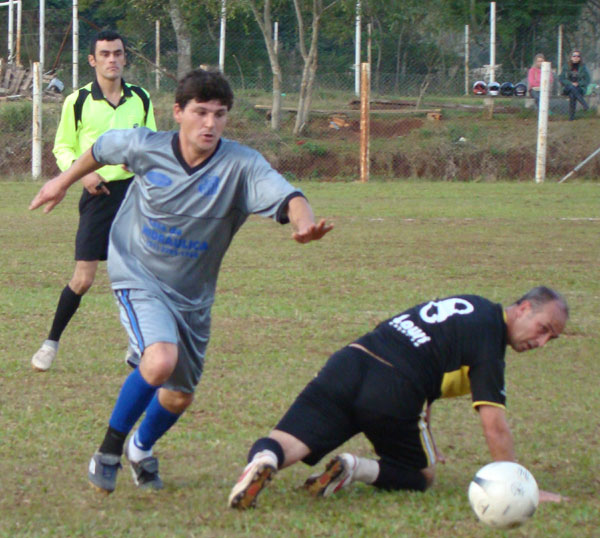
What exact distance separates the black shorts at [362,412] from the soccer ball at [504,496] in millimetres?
441

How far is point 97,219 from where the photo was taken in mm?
6082

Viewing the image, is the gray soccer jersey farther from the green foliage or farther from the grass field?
the green foliage

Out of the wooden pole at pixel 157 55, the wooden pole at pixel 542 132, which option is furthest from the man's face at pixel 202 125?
the wooden pole at pixel 157 55

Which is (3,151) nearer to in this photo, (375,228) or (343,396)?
(375,228)

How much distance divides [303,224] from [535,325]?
108 cm

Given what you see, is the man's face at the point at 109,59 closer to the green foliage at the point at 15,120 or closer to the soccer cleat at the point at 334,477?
the soccer cleat at the point at 334,477

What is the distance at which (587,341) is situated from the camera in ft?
22.7

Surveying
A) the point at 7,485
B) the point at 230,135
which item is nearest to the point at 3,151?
the point at 230,135

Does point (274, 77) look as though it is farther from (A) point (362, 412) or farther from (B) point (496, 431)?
(B) point (496, 431)

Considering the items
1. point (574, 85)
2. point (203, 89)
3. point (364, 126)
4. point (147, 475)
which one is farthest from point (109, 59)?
point (574, 85)

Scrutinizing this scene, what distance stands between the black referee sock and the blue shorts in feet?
6.83

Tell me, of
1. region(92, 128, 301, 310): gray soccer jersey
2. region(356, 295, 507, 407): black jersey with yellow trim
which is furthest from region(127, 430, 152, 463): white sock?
region(356, 295, 507, 407): black jersey with yellow trim

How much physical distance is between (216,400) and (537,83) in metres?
18.9

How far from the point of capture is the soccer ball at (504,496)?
3568 millimetres
